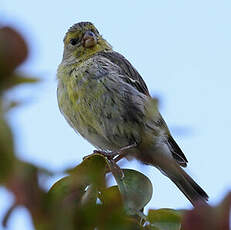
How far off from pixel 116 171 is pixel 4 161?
5.02 ft

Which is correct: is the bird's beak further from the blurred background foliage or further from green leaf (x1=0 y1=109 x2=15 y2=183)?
green leaf (x1=0 y1=109 x2=15 y2=183)

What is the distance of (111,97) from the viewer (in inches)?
167

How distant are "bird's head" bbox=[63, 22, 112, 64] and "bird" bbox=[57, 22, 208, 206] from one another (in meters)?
0.23

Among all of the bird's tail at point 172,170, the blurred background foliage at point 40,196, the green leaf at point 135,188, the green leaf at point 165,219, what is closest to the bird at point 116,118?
the bird's tail at point 172,170

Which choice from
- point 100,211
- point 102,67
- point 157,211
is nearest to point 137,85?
point 102,67

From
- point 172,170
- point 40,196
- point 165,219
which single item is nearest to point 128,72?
point 172,170

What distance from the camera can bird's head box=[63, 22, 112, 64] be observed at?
16.1 feet

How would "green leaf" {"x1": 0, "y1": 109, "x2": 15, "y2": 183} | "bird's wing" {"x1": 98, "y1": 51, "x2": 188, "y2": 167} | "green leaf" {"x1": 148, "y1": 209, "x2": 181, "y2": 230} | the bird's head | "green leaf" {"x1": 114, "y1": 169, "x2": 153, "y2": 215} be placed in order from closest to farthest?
"green leaf" {"x1": 0, "y1": 109, "x2": 15, "y2": 183} < "green leaf" {"x1": 148, "y1": 209, "x2": 181, "y2": 230} < "green leaf" {"x1": 114, "y1": 169, "x2": 153, "y2": 215} < "bird's wing" {"x1": 98, "y1": 51, "x2": 188, "y2": 167} < the bird's head

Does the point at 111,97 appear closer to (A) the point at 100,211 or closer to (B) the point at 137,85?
(B) the point at 137,85

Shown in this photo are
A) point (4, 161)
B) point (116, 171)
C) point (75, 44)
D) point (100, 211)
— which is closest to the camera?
point (4, 161)

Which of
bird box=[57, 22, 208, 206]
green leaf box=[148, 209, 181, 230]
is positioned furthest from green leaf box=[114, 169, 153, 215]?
bird box=[57, 22, 208, 206]

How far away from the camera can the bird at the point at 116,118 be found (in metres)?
4.16

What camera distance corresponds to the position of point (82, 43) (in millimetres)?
5098

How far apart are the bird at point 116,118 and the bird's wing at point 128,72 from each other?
0.02m
